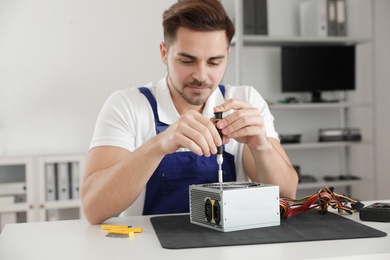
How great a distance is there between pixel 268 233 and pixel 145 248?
0.90 ft

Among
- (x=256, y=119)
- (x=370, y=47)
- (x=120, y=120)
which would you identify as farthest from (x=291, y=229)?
(x=370, y=47)

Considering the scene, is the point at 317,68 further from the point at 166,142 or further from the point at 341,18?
the point at 166,142

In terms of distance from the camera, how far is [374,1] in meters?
4.05

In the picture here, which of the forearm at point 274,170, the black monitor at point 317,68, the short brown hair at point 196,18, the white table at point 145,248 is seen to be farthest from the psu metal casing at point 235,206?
the black monitor at point 317,68

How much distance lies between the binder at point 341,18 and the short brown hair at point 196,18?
2.30 m

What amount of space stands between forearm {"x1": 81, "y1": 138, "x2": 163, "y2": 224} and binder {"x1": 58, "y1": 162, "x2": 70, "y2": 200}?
2.01 metres

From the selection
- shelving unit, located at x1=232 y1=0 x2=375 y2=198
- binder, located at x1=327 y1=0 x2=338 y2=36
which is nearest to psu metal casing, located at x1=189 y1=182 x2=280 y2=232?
shelving unit, located at x1=232 y1=0 x2=375 y2=198

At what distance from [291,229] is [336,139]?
272 cm

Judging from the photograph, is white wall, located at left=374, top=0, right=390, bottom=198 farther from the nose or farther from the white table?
the white table

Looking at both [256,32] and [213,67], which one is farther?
[256,32]

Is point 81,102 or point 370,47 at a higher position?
point 370,47

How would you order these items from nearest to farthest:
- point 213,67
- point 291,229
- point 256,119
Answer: point 291,229
point 256,119
point 213,67

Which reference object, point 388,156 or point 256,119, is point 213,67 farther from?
point 388,156

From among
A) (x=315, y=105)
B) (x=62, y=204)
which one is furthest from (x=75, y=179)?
(x=315, y=105)
